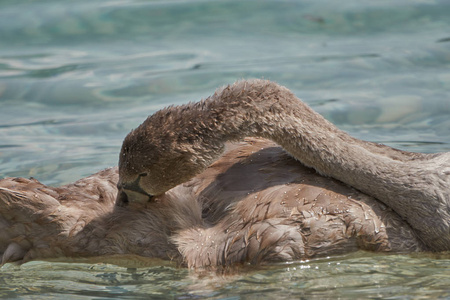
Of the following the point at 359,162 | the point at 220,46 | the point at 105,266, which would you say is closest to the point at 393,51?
the point at 220,46

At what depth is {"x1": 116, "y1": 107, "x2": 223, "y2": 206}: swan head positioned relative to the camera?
5.81 meters

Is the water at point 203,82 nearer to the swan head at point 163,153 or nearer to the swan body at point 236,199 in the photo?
the swan body at point 236,199

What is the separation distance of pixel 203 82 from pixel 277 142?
5067 millimetres

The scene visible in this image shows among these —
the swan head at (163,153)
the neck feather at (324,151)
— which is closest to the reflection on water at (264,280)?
the neck feather at (324,151)

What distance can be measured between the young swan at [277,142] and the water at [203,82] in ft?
1.39

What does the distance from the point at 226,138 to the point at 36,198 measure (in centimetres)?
147

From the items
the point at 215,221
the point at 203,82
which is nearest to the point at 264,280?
the point at 215,221

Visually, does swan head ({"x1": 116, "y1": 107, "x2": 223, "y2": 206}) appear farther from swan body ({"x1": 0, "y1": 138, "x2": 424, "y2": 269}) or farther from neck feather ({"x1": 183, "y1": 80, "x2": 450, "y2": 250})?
swan body ({"x1": 0, "y1": 138, "x2": 424, "y2": 269})

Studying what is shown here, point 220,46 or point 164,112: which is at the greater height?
point 220,46

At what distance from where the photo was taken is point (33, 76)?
11.5m

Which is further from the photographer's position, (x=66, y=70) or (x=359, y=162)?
(x=66, y=70)

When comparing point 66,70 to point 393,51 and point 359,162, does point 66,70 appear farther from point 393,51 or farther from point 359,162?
point 359,162

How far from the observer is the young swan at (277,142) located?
586 centimetres

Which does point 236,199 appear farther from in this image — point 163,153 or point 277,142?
point 163,153
